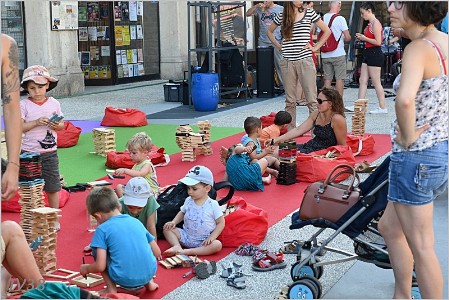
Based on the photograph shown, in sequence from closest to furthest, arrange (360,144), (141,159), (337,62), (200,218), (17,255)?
(17,255) < (200,218) < (141,159) < (360,144) < (337,62)

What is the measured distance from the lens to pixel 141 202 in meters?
6.24

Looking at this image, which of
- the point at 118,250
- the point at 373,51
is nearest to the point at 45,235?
the point at 118,250

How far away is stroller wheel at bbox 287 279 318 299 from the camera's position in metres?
5.17

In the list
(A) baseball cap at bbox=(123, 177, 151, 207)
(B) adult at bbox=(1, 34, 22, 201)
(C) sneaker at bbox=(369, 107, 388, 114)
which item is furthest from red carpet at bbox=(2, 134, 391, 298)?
(C) sneaker at bbox=(369, 107, 388, 114)

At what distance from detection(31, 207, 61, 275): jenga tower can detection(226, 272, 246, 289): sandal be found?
1.35 meters

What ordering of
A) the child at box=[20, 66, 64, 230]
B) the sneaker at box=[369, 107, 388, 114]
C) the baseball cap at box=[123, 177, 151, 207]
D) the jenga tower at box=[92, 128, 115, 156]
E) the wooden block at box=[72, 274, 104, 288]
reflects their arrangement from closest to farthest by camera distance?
the wooden block at box=[72, 274, 104, 288] → the baseball cap at box=[123, 177, 151, 207] → the child at box=[20, 66, 64, 230] → the jenga tower at box=[92, 128, 115, 156] → the sneaker at box=[369, 107, 388, 114]

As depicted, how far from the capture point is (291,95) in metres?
11.8

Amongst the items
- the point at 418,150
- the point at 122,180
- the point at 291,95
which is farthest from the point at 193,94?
the point at 418,150

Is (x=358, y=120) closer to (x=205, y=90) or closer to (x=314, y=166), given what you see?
(x=314, y=166)

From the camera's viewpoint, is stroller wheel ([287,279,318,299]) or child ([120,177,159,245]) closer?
stroller wheel ([287,279,318,299])

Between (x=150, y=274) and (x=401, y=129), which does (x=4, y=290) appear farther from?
(x=401, y=129)

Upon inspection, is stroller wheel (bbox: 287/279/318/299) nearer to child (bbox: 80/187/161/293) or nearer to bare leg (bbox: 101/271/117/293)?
child (bbox: 80/187/161/293)

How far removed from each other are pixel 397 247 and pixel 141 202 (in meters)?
2.25

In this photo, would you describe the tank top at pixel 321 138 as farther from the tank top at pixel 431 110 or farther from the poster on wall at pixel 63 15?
the poster on wall at pixel 63 15
